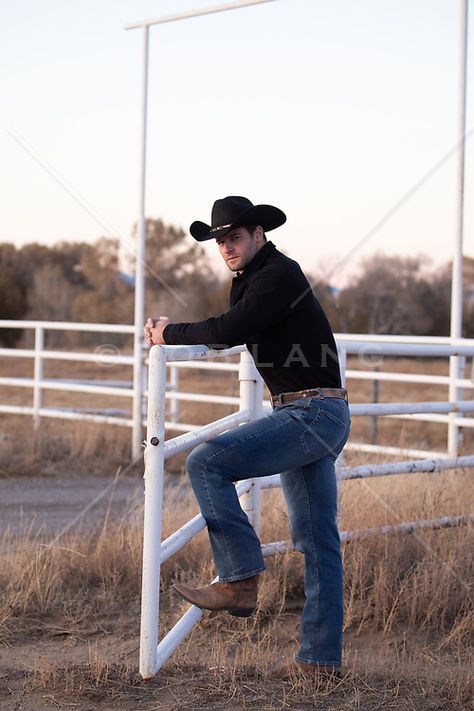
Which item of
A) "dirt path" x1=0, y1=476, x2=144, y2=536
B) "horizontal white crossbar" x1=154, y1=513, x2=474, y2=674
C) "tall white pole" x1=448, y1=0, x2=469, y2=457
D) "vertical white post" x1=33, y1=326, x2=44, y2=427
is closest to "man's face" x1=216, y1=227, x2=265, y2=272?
"horizontal white crossbar" x1=154, y1=513, x2=474, y2=674

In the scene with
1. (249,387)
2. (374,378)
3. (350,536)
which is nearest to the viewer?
(249,387)

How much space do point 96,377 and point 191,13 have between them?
743 inches

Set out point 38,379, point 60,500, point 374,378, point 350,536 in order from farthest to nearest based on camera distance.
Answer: point 38,379 → point 374,378 → point 60,500 → point 350,536

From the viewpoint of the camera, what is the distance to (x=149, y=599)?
379cm

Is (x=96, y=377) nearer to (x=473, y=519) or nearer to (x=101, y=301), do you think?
(x=101, y=301)

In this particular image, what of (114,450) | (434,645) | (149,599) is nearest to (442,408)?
(434,645)

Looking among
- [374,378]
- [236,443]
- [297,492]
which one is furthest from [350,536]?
[374,378]

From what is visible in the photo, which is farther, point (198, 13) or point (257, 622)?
point (198, 13)

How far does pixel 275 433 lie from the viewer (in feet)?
12.7

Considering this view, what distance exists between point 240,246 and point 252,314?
0.35 meters

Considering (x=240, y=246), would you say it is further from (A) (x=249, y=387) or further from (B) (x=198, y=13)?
(B) (x=198, y=13)

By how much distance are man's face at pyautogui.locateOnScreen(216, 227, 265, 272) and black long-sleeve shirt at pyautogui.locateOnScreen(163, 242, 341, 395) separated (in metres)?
0.03

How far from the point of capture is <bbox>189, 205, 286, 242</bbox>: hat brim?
13.3ft

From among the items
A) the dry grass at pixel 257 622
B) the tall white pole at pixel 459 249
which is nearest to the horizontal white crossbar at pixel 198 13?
the tall white pole at pixel 459 249
